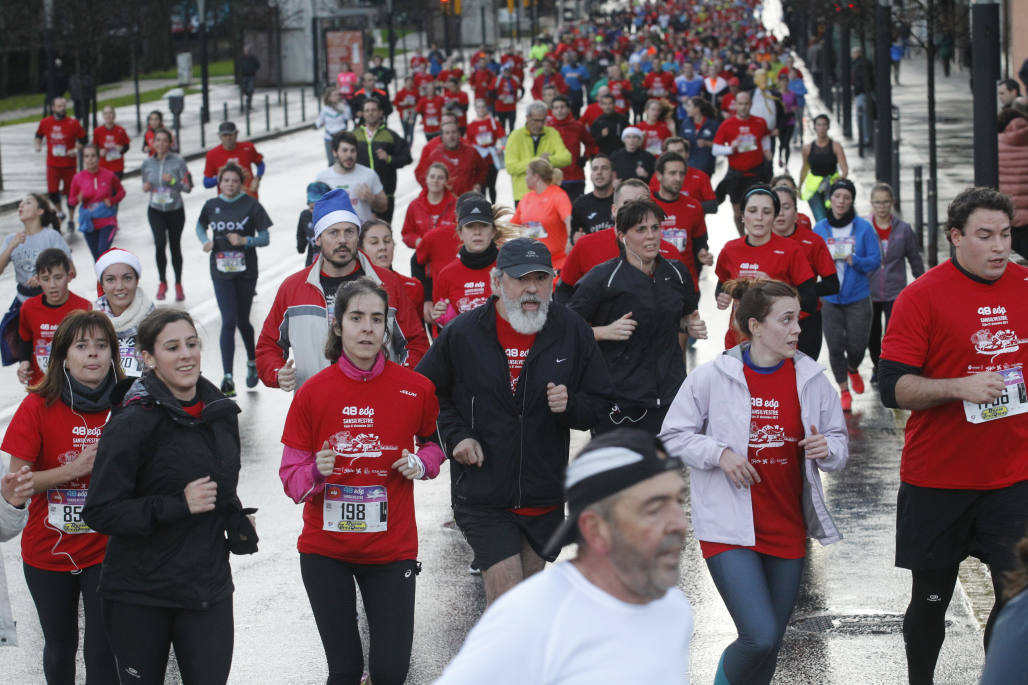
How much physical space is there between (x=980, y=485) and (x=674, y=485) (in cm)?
314

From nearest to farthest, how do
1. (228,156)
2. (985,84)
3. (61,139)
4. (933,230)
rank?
1. (985,84)
2. (933,230)
3. (228,156)
4. (61,139)

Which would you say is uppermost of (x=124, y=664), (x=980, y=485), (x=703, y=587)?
(x=980, y=485)

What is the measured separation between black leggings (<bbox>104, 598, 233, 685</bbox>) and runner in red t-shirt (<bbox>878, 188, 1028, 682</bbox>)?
2.60m

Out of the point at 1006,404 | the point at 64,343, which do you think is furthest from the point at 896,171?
the point at 64,343

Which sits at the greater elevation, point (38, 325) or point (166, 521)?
point (38, 325)

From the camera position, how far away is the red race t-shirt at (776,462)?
6.02 m

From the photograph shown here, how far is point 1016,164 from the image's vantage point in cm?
1567

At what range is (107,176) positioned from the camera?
18.7m

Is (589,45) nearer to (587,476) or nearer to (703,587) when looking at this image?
(703,587)

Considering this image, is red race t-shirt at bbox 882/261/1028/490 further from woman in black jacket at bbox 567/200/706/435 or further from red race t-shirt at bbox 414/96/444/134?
red race t-shirt at bbox 414/96/444/134

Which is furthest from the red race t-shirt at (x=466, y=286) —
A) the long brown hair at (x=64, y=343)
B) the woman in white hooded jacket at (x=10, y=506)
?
the woman in white hooded jacket at (x=10, y=506)

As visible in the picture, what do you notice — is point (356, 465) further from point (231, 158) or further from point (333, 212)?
point (231, 158)

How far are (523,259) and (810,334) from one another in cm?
497

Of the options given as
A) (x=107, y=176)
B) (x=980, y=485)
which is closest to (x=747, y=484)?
(x=980, y=485)
